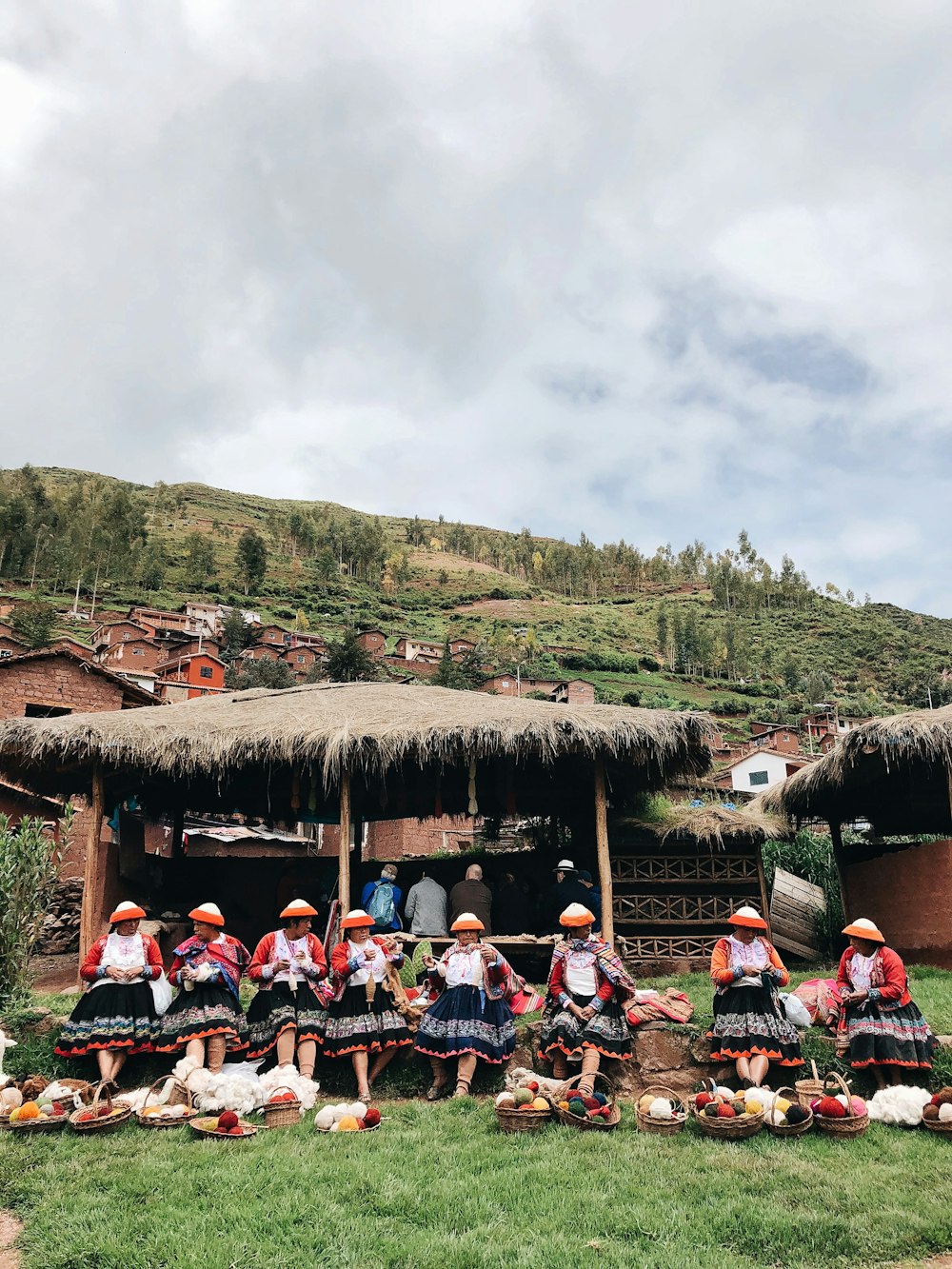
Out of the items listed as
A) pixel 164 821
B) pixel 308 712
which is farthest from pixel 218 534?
pixel 308 712

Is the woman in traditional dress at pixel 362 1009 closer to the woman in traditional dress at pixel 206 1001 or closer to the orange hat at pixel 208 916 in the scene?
the woman in traditional dress at pixel 206 1001

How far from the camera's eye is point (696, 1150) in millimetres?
5449

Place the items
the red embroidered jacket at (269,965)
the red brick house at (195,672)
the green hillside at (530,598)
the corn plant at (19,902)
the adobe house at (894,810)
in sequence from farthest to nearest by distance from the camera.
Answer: the green hillside at (530,598) → the red brick house at (195,672) → the adobe house at (894,810) → the corn plant at (19,902) → the red embroidered jacket at (269,965)

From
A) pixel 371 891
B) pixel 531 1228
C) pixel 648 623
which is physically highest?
pixel 648 623

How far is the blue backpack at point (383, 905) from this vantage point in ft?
33.6

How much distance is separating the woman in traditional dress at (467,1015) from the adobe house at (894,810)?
5436 mm

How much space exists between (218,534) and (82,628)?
182 feet

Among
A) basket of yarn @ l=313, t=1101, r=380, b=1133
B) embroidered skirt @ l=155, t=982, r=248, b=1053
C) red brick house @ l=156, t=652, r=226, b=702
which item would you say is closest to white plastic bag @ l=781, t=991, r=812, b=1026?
basket of yarn @ l=313, t=1101, r=380, b=1133

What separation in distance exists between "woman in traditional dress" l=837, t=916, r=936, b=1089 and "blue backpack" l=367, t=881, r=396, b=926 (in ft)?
16.1

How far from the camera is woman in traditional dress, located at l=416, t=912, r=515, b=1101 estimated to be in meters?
6.91

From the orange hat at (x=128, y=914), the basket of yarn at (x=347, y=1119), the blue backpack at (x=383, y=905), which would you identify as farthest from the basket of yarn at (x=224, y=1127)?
the blue backpack at (x=383, y=905)

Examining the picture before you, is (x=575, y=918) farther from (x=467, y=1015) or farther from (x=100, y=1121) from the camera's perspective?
(x=100, y=1121)

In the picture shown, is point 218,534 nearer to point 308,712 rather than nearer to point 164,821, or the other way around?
point 164,821

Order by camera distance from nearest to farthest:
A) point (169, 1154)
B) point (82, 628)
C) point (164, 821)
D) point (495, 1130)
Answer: point (169, 1154) → point (495, 1130) → point (164, 821) → point (82, 628)
